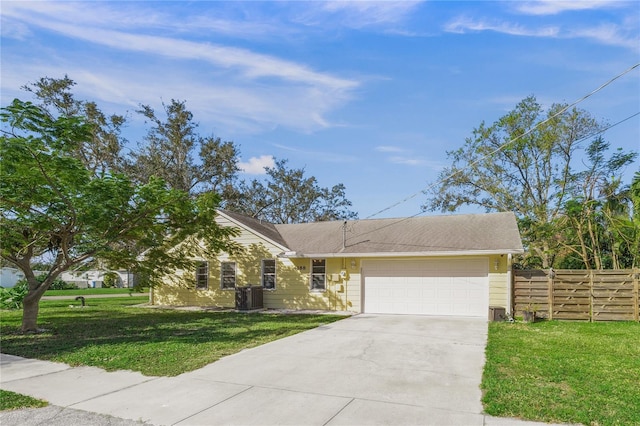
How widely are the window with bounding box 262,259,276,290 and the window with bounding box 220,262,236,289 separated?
136cm

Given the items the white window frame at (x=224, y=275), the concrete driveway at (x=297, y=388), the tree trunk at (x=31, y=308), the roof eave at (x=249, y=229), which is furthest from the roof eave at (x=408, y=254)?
the tree trunk at (x=31, y=308)

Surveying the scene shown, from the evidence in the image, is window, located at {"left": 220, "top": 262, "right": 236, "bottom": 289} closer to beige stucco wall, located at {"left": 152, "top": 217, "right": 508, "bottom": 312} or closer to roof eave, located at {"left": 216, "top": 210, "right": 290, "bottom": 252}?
beige stucco wall, located at {"left": 152, "top": 217, "right": 508, "bottom": 312}

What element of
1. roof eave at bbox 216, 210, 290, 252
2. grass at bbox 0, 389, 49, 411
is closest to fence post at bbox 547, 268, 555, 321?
roof eave at bbox 216, 210, 290, 252

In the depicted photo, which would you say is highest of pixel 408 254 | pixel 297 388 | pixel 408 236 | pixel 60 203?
pixel 60 203

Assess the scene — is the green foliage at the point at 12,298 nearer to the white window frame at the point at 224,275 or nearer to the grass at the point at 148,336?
the grass at the point at 148,336

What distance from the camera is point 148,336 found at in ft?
32.3

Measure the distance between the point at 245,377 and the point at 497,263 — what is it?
10375mm

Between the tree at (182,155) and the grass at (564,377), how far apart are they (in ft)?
82.7

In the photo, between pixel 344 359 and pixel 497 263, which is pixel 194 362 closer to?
pixel 344 359

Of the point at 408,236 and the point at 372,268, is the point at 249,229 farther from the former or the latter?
the point at 408,236

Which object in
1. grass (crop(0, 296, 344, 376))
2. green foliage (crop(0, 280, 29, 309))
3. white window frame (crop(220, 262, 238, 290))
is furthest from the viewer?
green foliage (crop(0, 280, 29, 309))

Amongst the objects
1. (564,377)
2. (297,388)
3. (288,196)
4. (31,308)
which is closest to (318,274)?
(31,308)

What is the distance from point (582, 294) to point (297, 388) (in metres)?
11.2

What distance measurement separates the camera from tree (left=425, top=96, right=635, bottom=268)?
26609mm
